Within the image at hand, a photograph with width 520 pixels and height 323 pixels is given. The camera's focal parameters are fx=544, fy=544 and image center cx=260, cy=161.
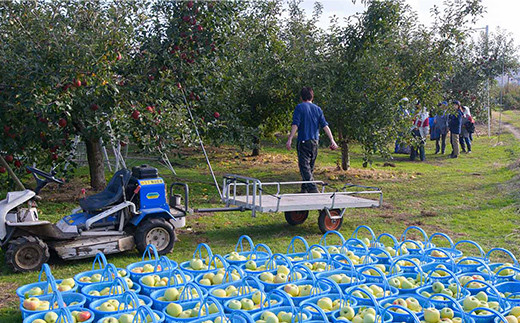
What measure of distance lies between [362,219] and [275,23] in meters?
7.43

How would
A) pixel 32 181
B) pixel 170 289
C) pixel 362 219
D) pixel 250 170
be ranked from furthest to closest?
pixel 250 170, pixel 32 181, pixel 362 219, pixel 170 289

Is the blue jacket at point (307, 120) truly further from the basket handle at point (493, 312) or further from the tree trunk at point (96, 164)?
the basket handle at point (493, 312)

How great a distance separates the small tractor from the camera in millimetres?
6375

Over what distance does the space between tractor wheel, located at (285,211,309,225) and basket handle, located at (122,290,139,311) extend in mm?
4692

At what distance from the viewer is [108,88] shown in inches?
348

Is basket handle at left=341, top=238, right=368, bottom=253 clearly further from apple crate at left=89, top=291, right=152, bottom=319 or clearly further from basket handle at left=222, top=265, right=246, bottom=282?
apple crate at left=89, top=291, right=152, bottom=319

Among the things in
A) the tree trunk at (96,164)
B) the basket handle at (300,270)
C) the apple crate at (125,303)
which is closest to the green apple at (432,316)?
the basket handle at (300,270)

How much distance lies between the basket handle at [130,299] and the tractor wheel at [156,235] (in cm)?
246

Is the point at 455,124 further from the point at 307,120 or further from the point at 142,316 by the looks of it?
the point at 142,316

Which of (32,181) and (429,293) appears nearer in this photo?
(429,293)

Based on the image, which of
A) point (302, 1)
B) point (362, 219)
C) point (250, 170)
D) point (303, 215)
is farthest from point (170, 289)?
point (302, 1)

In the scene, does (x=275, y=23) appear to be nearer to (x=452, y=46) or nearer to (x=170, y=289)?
(x=452, y=46)

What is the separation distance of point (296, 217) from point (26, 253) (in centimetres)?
422

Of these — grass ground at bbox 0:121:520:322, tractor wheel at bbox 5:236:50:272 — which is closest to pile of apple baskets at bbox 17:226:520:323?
grass ground at bbox 0:121:520:322
